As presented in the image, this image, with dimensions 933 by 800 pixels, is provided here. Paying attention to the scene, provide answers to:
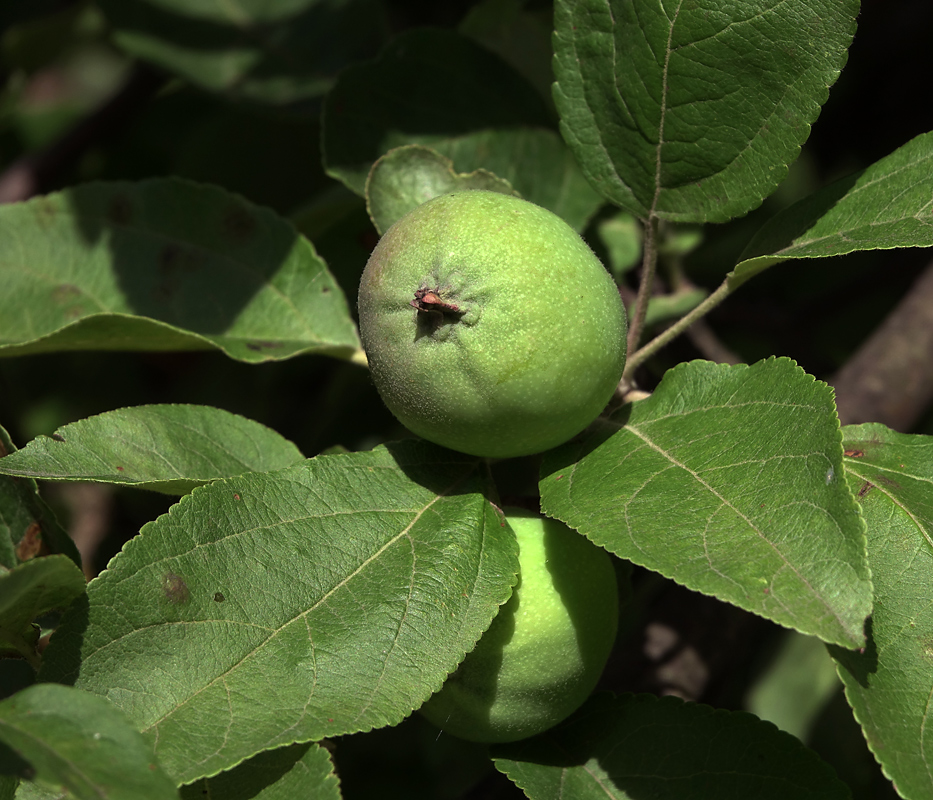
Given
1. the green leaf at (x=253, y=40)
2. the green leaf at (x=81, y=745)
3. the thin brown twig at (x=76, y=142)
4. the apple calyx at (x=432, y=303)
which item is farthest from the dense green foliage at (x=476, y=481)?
the thin brown twig at (x=76, y=142)

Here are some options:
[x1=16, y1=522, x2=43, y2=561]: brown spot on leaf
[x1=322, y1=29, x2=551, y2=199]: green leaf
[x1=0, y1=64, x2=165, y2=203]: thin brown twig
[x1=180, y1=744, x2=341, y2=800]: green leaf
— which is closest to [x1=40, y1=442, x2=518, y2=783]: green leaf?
[x1=180, y1=744, x2=341, y2=800]: green leaf

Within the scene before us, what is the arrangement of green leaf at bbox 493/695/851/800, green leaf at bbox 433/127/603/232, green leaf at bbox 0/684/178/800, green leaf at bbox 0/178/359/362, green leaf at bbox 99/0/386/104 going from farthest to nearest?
green leaf at bbox 99/0/386/104 < green leaf at bbox 433/127/603/232 < green leaf at bbox 0/178/359/362 < green leaf at bbox 493/695/851/800 < green leaf at bbox 0/684/178/800

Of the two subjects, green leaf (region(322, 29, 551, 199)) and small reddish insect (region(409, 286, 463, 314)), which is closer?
small reddish insect (region(409, 286, 463, 314))

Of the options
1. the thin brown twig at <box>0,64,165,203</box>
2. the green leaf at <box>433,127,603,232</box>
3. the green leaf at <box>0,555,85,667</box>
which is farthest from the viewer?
the thin brown twig at <box>0,64,165,203</box>

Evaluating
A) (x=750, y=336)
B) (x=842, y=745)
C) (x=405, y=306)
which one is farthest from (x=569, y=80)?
(x=842, y=745)

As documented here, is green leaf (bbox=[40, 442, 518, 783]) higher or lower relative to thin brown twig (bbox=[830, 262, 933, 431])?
higher

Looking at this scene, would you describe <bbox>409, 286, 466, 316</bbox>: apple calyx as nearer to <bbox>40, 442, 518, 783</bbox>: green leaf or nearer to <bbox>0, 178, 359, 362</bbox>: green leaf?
<bbox>40, 442, 518, 783</bbox>: green leaf

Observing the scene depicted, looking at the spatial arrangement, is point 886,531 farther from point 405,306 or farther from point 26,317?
point 26,317

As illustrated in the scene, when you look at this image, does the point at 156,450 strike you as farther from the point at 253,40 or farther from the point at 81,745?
the point at 253,40
